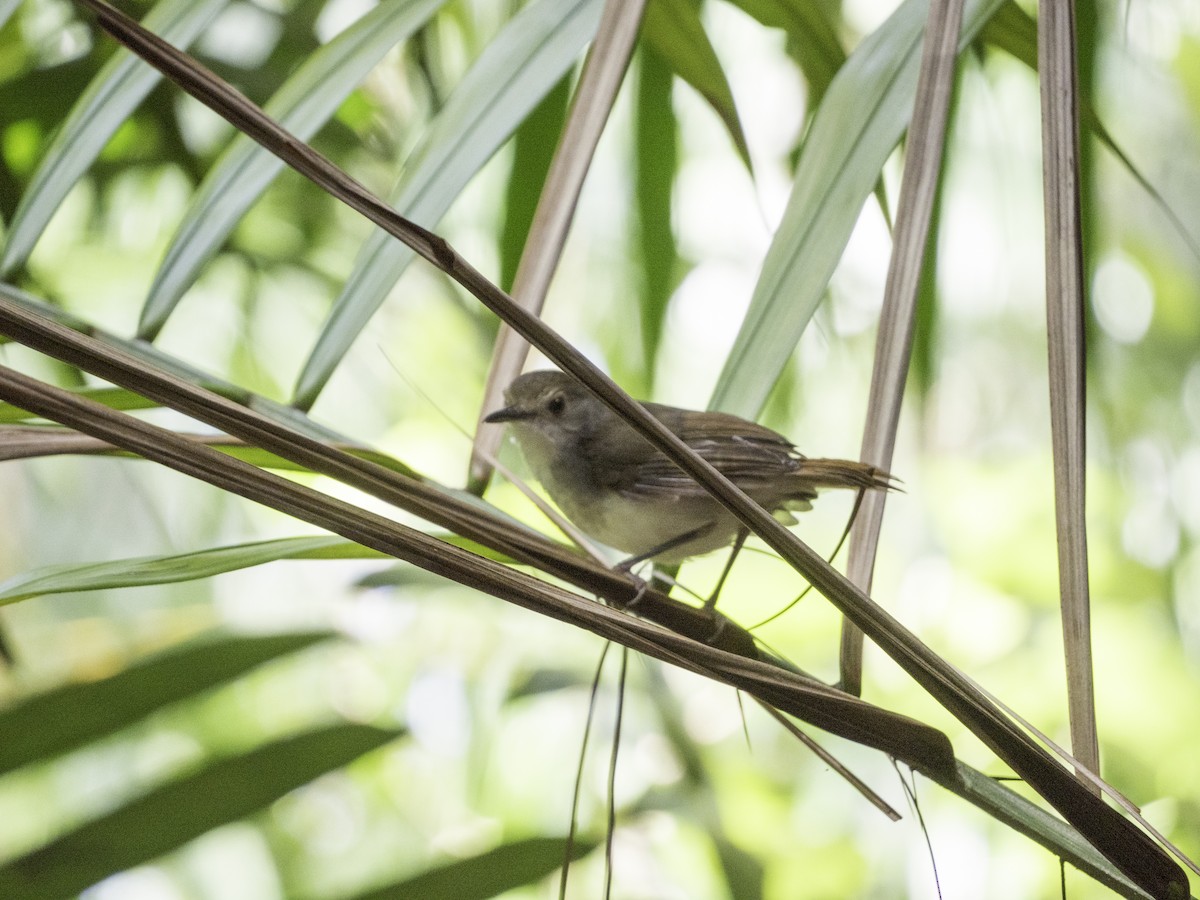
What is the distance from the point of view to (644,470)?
156 cm

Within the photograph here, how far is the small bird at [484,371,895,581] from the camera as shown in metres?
1.29

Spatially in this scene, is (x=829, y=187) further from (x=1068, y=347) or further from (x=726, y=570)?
(x=726, y=570)

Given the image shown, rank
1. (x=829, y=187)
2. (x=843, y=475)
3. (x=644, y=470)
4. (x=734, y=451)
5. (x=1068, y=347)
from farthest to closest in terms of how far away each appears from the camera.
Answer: (x=644, y=470)
(x=734, y=451)
(x=843, y=475)
(x=829, y=187)
(x=1068, y=347)

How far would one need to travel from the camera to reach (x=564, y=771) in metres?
2.40

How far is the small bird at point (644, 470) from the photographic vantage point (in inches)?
50.8

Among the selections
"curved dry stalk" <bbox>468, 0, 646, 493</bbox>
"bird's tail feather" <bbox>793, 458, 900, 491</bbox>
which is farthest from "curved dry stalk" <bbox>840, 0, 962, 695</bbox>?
"curved dry stalk" <bbox>468, 0, 646, 493</bbox>

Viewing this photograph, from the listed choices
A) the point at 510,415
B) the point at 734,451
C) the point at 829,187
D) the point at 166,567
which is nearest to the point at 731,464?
the point at 734,451

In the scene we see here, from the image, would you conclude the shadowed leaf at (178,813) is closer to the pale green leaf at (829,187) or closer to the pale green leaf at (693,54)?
the pale green leaf at (829,187)

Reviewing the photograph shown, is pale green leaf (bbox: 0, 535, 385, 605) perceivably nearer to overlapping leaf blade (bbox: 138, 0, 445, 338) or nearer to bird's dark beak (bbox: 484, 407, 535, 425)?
overlapping leaf blade (bbox: 138, 0, 445, 338)

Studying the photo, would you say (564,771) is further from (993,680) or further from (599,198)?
(599,198)

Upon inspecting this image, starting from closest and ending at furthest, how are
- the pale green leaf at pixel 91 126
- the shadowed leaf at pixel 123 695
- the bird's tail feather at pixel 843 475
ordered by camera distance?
the bird's tail feather at pixel 843 475 < the pale green leaf at pixel 91 126 < the shadowed leaf at pixel 123 695

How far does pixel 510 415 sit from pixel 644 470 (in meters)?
0.22

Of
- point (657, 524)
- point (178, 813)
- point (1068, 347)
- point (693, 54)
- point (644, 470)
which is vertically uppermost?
point (693, 54)

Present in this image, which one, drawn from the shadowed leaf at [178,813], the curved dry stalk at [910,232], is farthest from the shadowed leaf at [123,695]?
the curved dry stalk at [910,232]
